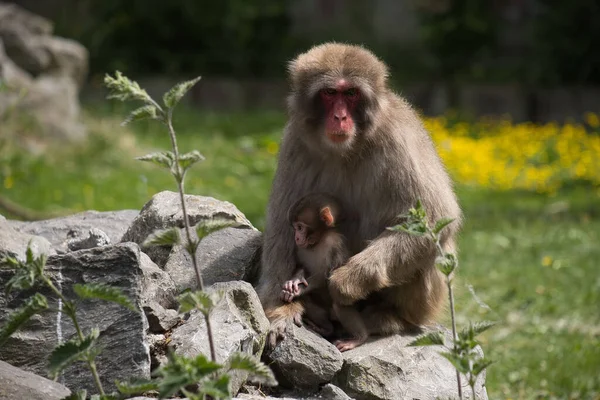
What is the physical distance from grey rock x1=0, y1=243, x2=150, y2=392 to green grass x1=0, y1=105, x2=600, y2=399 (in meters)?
2.29

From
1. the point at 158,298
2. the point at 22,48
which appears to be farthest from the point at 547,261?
the point at 22,48

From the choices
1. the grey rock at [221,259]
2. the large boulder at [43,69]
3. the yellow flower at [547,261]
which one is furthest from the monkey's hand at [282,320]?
the large boulder at [43,69]

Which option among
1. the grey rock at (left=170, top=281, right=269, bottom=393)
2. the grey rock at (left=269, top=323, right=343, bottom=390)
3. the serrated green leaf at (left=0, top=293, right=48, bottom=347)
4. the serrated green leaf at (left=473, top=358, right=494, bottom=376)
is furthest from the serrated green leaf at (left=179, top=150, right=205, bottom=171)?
the grey rock at (left=269, top=323, right=343, bottom=390)

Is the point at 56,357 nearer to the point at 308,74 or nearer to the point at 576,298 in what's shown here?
the point at 308,74

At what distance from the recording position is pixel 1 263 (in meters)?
3.85

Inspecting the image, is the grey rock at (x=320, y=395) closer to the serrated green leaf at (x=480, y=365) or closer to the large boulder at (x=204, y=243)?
the large boulder at (x=204, y=243)

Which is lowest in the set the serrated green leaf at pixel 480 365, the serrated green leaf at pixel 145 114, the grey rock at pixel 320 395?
the serrated green leaf at pixel 480 365

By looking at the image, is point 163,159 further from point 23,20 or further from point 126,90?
point 23,20

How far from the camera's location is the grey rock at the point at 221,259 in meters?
4.65

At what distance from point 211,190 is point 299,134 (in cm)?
630

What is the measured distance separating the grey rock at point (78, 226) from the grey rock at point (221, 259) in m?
0.71

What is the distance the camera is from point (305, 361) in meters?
4.18

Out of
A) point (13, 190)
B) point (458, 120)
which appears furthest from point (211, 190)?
point (458, 120)

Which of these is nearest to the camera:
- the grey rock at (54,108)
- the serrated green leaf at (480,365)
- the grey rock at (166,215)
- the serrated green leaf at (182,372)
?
the serrated green leaf at (182,372)
